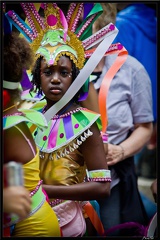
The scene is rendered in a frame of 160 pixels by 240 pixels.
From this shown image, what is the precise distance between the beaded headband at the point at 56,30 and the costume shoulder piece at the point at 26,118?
0.31 m

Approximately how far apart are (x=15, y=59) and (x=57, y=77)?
0.83ft

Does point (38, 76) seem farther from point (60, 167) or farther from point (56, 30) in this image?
point (60, 167)

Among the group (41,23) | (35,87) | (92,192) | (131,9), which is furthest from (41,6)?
(92,192)

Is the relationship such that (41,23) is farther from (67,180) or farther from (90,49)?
(67,180)

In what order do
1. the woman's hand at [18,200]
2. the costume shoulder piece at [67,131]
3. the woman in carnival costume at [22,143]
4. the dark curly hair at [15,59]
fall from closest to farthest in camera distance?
the woman's hand at [18,200]
the woman in carnival costume at [22,143]
the dark curly hair at [15,59]
the costume shoulder piece at [67,131]

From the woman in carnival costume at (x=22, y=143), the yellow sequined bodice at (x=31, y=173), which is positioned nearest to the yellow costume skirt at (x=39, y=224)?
the woman in carnival costume at (x=22, y=143)

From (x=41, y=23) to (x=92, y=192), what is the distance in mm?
894

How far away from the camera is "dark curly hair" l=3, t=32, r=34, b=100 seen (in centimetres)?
388

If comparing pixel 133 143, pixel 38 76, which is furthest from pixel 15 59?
pixel 133 143

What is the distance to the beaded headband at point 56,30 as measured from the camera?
159 inches

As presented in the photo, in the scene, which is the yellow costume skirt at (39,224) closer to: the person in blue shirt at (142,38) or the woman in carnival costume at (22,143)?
the woman in carnival costume at (22,143)

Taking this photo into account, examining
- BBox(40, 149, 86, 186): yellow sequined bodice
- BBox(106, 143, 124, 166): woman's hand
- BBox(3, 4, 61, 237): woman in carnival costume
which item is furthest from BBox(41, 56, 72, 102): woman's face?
BBox(106, 143, 124, 166): woman's hand

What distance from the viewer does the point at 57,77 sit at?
13.2 feet

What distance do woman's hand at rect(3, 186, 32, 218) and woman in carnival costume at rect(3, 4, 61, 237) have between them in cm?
20
